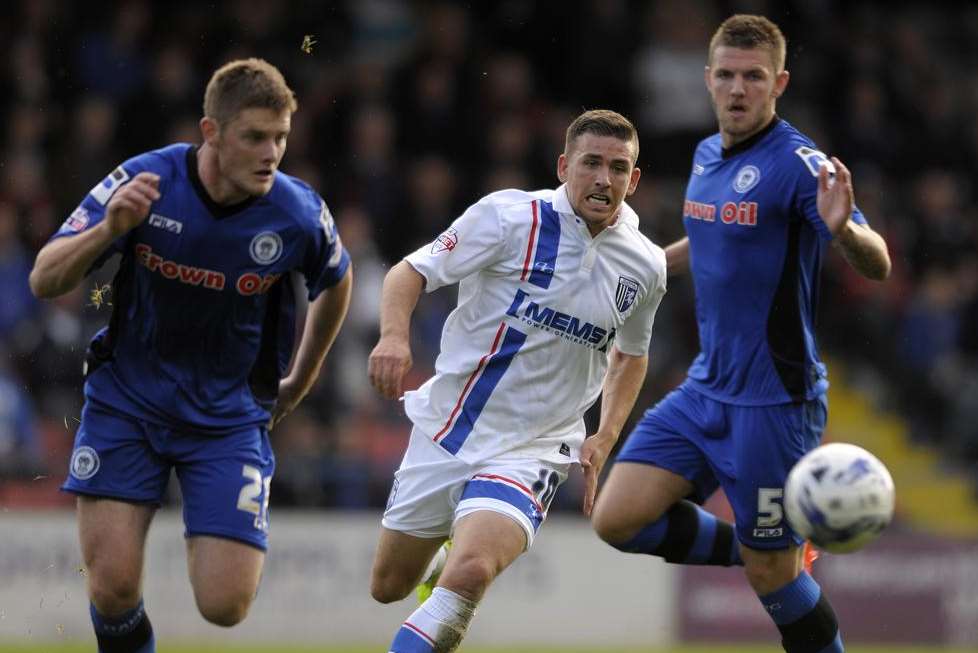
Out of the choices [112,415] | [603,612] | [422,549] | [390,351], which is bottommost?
[603,612]

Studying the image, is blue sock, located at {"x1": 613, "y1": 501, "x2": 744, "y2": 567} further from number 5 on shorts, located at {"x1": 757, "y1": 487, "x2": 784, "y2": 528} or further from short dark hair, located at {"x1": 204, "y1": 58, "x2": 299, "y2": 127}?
short dark hair, located at {"x1": 204, "y1": 58, "x2": 299, "y2": 127}

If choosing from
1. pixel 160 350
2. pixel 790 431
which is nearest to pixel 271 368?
pixel 160 350

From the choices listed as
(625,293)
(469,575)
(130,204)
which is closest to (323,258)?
(130,204)

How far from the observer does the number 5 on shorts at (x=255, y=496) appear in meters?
6.70

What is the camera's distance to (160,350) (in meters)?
6.66

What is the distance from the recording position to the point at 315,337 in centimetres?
716

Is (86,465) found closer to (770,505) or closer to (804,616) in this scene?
Answer: (770,505)

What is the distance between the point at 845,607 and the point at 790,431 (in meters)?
6.82

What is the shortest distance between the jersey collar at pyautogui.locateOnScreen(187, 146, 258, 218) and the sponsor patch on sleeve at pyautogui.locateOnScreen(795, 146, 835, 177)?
231 cm

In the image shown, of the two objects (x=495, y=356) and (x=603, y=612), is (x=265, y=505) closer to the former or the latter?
(x=495, y=356)

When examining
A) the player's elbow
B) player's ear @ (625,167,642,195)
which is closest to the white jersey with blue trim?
player's ear @ (625,167,642,195)

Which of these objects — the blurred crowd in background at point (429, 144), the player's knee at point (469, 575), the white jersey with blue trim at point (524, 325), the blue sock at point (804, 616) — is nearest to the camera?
the player's knee at point (469, 575)

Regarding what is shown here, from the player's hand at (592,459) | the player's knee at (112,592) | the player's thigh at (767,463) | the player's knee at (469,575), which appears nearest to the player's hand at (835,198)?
the player's thigh at (767,463)

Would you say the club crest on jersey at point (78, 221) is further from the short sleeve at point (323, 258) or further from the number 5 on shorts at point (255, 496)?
the number 5 on shorts at point (255, 496)
